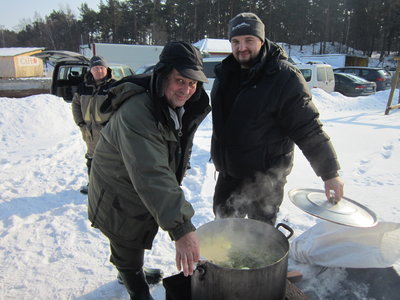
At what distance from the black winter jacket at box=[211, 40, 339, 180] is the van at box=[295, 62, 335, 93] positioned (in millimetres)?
11447

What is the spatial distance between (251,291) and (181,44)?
49.3 inches

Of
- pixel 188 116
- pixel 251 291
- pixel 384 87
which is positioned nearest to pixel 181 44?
pixel 188 116

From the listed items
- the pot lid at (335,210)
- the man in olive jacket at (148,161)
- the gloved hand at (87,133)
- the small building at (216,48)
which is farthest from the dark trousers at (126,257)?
the small building at (216,48)

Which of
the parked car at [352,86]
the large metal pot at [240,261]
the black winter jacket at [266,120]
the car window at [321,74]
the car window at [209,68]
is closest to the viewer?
the large metal pot at [240,261]

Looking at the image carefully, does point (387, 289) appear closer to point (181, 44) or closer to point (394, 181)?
point (181, 44)

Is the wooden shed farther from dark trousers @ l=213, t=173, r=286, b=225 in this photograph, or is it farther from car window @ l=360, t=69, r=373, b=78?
dark trousers @ l=213, t=173, r=286, b=225

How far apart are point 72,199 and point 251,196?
2579 millimetres

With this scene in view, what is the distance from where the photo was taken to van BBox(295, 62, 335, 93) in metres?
13.0

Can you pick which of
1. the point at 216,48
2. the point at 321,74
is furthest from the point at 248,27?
the point at 216,48

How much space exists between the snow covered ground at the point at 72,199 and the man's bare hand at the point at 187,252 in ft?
4.27

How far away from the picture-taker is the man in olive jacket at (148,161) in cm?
134

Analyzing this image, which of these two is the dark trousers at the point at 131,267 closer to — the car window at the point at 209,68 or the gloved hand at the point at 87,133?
the gloved hand at the point at 87,133

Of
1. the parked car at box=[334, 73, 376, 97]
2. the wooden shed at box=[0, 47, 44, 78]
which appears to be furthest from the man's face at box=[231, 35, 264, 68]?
the wooden shed at box=[0, 47, 44, 78]

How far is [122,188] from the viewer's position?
176 centimetres
